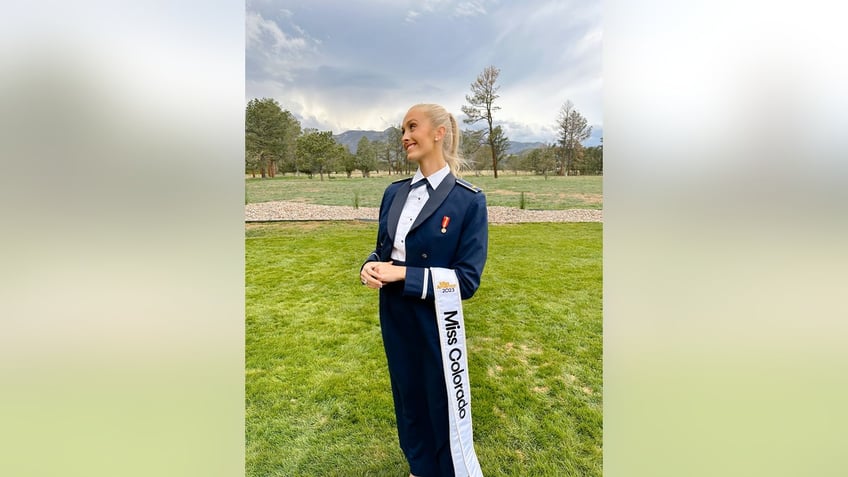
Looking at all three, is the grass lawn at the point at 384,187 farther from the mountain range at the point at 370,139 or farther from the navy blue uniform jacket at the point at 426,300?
the navy blue uniform jacket at the point at 426,300

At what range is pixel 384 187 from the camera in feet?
11.4

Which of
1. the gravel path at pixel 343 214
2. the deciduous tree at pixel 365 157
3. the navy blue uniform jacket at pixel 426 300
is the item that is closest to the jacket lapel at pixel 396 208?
the navy blue uniform jacket at pixel 426 300

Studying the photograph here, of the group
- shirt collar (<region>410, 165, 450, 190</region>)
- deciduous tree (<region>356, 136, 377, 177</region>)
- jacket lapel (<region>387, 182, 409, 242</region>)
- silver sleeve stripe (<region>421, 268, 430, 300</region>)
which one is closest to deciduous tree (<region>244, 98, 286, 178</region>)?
deciduous tree (<region>356, 136, 377, 177</region>)

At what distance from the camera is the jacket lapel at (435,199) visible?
141 cm

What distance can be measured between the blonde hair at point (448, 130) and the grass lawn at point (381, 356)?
1.57m

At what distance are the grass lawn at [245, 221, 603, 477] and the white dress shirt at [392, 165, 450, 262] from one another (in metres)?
1.27

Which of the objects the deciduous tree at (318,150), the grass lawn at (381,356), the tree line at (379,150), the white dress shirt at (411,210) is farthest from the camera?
the deciduous tree at (318,150)

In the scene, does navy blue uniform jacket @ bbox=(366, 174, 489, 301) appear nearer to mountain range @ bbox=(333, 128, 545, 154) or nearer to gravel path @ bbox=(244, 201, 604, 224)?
mountain range @ bbox=(333, 128, 545, 154)

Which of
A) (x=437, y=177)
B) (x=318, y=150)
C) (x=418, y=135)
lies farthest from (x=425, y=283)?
(x=318, y=150)

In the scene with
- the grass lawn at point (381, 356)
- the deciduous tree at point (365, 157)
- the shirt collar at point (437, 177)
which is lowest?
the grass lawn at point (381, 356)

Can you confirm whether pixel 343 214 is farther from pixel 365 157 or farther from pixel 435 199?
pixel 435 199

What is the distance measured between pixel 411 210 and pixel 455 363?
1.89 feet
